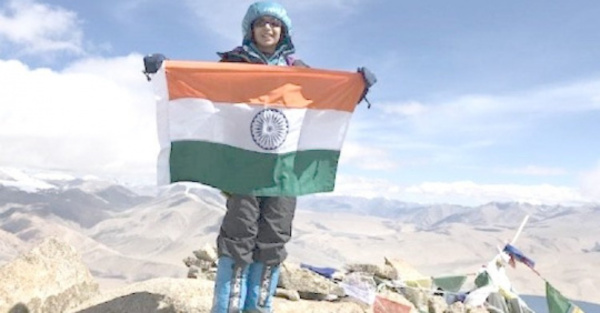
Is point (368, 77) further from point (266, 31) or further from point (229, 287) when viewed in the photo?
point (229, 287)

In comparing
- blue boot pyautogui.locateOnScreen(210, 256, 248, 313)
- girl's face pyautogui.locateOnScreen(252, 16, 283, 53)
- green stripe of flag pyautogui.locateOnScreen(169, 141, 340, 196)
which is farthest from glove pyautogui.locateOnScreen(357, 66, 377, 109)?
blue boot pyautogui.locateOnScreen(210, 256, 248, 313)

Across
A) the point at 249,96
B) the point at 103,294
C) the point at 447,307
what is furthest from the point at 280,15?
the point at 447,307

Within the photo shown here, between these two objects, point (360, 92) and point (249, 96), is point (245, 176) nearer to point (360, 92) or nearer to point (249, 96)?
point (249, 96)

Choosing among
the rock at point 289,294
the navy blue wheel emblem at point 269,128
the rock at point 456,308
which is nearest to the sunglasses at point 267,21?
the navy blue wheel emblem at point 269,128

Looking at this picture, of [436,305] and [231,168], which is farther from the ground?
[231,168]

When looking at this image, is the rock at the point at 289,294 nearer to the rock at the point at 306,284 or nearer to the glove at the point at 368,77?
the rock at the point at 306,284

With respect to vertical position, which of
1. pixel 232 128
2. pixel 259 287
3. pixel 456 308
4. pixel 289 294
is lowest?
pixel 456 308

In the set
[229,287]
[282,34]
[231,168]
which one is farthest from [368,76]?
[229,287]
